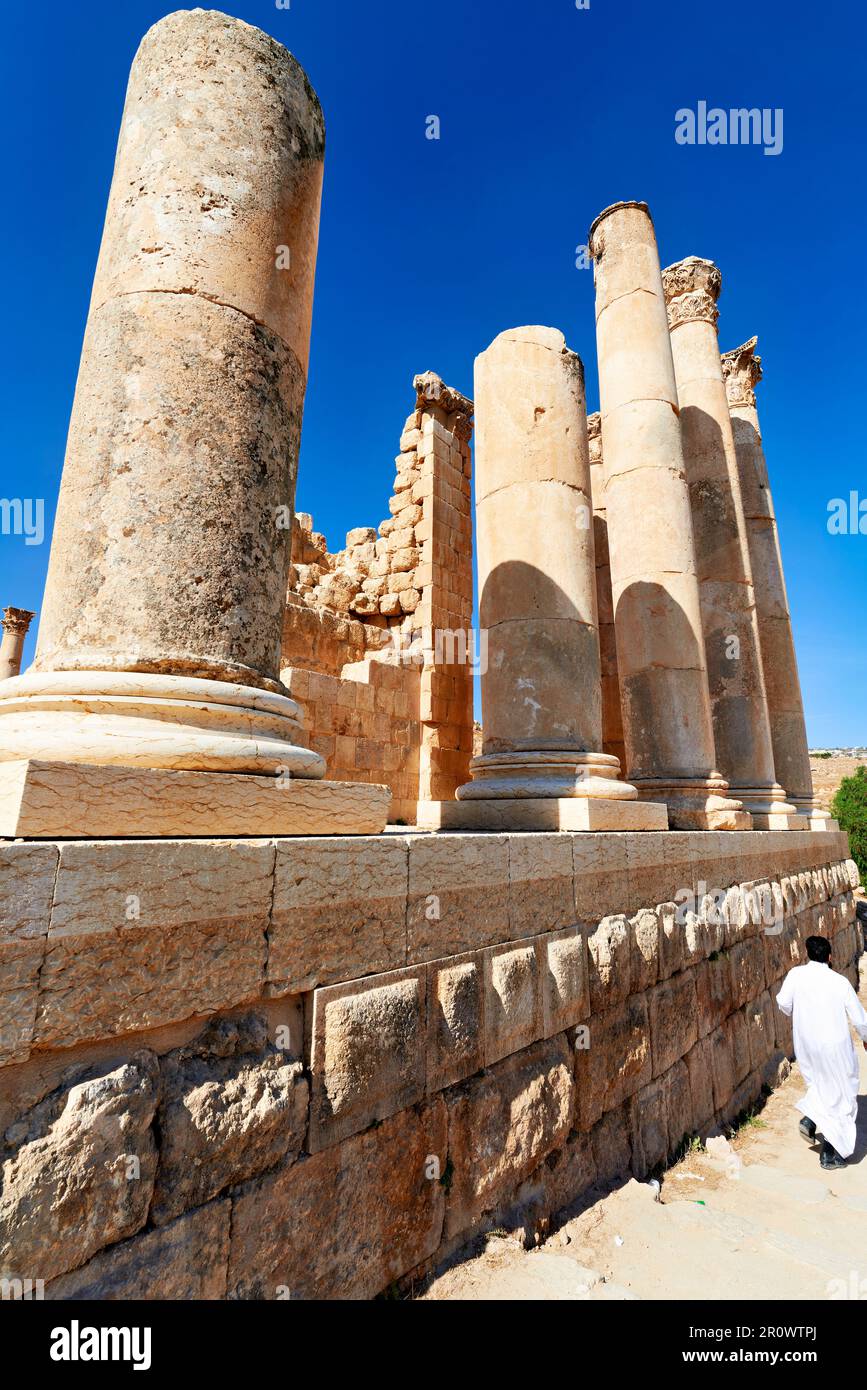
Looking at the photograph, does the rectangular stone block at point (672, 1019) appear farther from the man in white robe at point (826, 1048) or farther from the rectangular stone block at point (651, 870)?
the man in white robe at point (826, 1048)

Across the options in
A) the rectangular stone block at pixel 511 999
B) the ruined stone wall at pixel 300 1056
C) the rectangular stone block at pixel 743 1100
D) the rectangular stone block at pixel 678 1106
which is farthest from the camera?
the rectangular stone block at pixel 743 1100

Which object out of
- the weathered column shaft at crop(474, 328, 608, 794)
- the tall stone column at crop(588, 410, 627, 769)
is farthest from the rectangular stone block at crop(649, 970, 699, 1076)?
the tall stone column at crop(588, 410, 627, 769)

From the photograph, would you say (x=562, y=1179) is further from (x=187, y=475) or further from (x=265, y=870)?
(x=187, y=475)

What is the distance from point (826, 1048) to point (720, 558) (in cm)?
719

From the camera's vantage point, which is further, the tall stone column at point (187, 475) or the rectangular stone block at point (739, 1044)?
the rectangular stone block at point (739, 1044)

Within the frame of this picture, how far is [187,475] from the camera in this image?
9.85 feet

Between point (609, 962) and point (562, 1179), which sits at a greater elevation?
point (609, 962)

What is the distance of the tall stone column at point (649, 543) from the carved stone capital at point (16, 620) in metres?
22.5

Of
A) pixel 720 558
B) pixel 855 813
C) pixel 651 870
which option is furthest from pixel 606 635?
pixel 855 813

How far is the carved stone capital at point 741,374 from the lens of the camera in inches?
556

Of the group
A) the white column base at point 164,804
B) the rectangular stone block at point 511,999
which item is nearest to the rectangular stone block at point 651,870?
the rectangular stone block at point 511,999

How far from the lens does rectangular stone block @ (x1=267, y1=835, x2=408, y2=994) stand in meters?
2.48

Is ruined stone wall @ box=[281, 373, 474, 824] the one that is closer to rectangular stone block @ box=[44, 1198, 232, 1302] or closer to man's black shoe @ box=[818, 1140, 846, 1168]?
man's black shoe @ box=[818, 1140, 846, 1168]

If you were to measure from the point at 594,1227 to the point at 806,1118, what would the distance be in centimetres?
382
